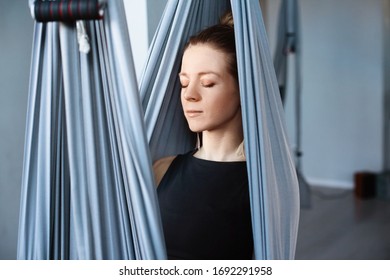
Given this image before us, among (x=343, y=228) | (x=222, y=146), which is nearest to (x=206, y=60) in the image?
(x=222, y=146)

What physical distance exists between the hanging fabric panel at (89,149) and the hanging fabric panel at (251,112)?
187mm

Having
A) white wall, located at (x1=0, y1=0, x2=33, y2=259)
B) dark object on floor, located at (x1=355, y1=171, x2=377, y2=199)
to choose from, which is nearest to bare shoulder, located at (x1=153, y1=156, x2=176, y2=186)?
white wall, located at (x1=0, y1=0, x2=33, y2=259)

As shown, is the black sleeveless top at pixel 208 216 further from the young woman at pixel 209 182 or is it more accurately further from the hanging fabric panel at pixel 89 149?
the hanging fabric panel at pixel 89 149

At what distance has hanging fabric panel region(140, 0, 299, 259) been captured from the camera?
2.92 ft

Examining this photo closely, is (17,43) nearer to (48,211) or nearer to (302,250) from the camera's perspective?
(48,211)

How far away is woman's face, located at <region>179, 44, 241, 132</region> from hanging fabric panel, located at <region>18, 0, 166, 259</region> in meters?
0.18

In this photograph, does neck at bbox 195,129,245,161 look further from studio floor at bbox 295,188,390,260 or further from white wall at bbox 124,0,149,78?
studio floor at bbox 295,188,390,260

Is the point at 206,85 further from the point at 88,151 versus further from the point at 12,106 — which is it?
the point at 12,106

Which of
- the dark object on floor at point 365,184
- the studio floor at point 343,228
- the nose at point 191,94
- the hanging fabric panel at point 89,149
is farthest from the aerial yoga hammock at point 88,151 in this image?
the dark object on floor at point 365,184

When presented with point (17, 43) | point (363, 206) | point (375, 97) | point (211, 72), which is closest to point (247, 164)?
point (211, 72)

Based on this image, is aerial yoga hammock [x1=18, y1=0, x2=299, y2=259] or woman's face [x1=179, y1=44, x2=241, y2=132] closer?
aerial yoga hammock [x1=18, y1=0, x2=299, y2=259]

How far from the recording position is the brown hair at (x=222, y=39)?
924 millimetres

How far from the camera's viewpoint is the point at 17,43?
97 centimetres

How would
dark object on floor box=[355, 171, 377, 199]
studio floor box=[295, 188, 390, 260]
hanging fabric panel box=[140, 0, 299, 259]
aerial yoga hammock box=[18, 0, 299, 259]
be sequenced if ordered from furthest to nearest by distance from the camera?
dark object on floor box=[355, 171, 377, 199] → studio floor box=[295, 188, 390, 260] → hanging fabric panel box=[140, 0, 299, 259] → aerial yoga hammock box=[18, 0, 299, 259]
